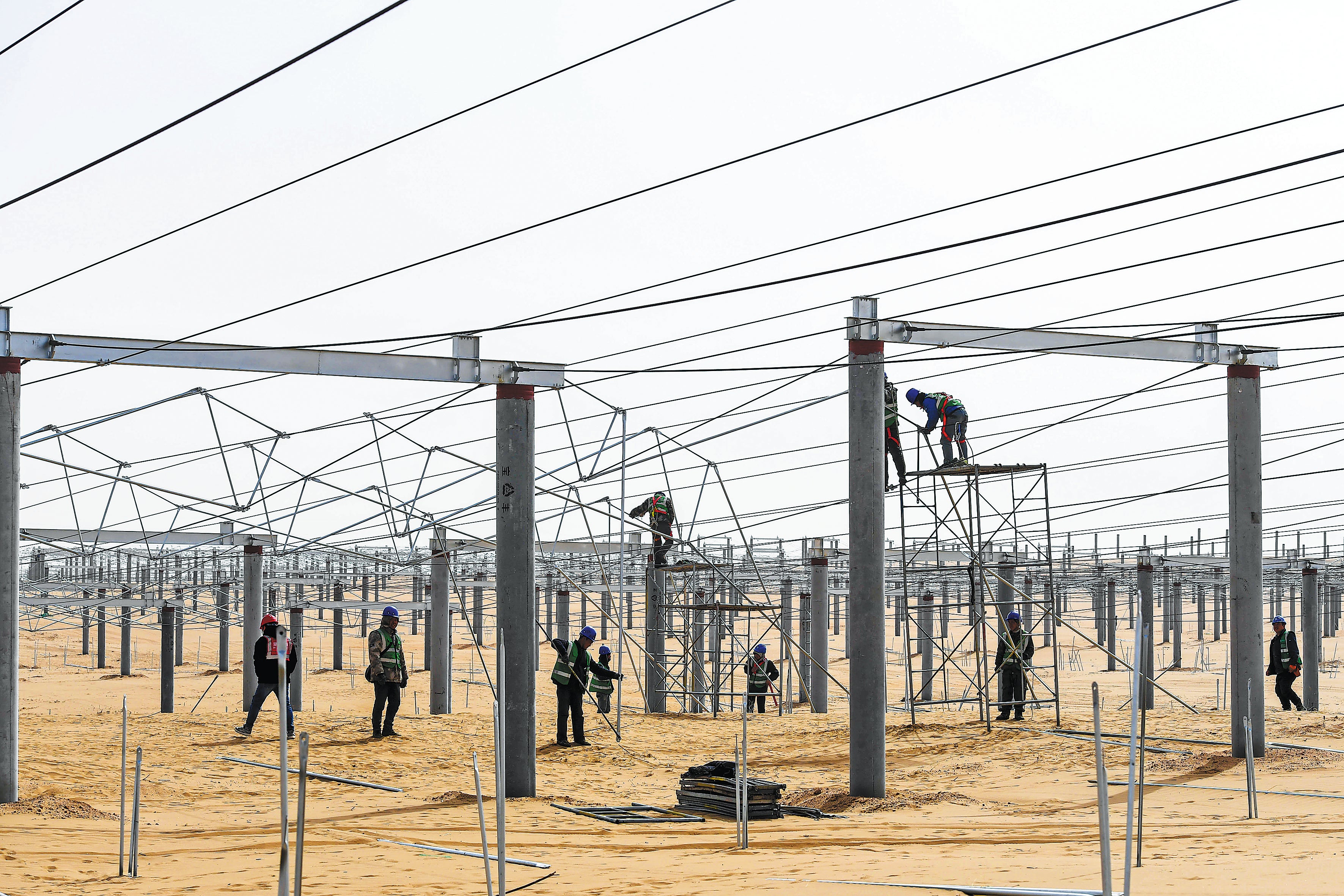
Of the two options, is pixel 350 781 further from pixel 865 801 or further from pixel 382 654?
pixel 865 801

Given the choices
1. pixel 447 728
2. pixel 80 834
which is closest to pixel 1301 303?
pixel 80 834

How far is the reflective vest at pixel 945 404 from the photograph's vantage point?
16.1 meters

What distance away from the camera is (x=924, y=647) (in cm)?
3178

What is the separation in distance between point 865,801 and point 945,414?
6121 millimetres

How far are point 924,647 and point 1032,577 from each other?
483 centimetres

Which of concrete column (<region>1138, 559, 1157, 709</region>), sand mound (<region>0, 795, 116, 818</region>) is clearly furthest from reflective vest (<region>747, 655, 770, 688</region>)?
sand mound (<region>0, 795, 116, 818</region>)

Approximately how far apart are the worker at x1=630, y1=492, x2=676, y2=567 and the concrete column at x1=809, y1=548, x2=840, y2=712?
103 inches

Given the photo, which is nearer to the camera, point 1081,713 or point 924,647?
point 1081,713

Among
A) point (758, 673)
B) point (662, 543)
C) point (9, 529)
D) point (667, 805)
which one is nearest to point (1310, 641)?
point (758, 673)

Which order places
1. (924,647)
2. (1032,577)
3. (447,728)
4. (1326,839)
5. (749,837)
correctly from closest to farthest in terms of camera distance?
(1326,839) → (749,837) → (447,728) → (924,647) → (1032,577)

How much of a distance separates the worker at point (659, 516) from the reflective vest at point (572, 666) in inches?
219

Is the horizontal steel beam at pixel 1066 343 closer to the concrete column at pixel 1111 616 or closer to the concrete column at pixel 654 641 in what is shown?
the concrete column at pixel 654 641

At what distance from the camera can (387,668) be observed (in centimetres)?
1642

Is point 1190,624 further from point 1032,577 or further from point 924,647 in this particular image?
point 924,647
